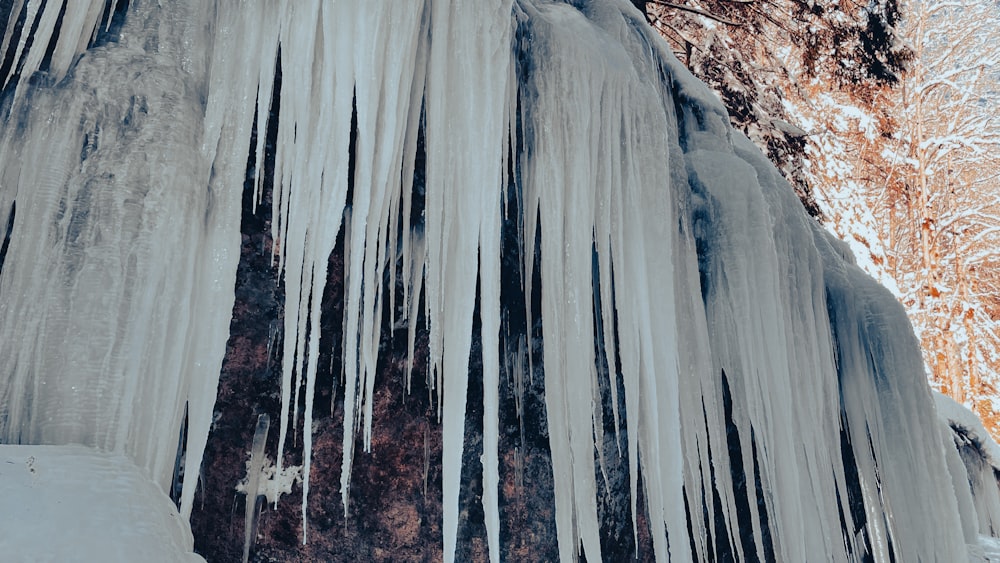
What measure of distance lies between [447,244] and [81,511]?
790 mm

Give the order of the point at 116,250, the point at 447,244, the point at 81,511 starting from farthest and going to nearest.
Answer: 1. the point at 447,244
2. the point at 116,250
3. the point at 81,511

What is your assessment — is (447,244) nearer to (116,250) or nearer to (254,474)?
(116,250)

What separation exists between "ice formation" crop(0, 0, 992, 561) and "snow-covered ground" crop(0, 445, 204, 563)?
0.11 metres

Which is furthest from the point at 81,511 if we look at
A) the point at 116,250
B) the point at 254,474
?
the point at 254,474

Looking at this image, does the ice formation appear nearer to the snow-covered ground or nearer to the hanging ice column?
the hanging ice column

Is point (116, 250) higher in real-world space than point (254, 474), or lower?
higher

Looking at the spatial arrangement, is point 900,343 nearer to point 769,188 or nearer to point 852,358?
point 852,358

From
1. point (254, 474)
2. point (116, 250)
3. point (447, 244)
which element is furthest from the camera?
point (254, 474)

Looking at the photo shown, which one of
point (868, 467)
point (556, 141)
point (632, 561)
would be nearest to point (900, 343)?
point (868, 467)

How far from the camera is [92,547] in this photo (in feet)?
2.74

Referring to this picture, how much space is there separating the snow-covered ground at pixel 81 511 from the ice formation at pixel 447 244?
0.38ft

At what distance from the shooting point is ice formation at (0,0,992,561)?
115cm

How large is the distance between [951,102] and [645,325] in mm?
10408

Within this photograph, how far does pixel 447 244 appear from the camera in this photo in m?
1.43
